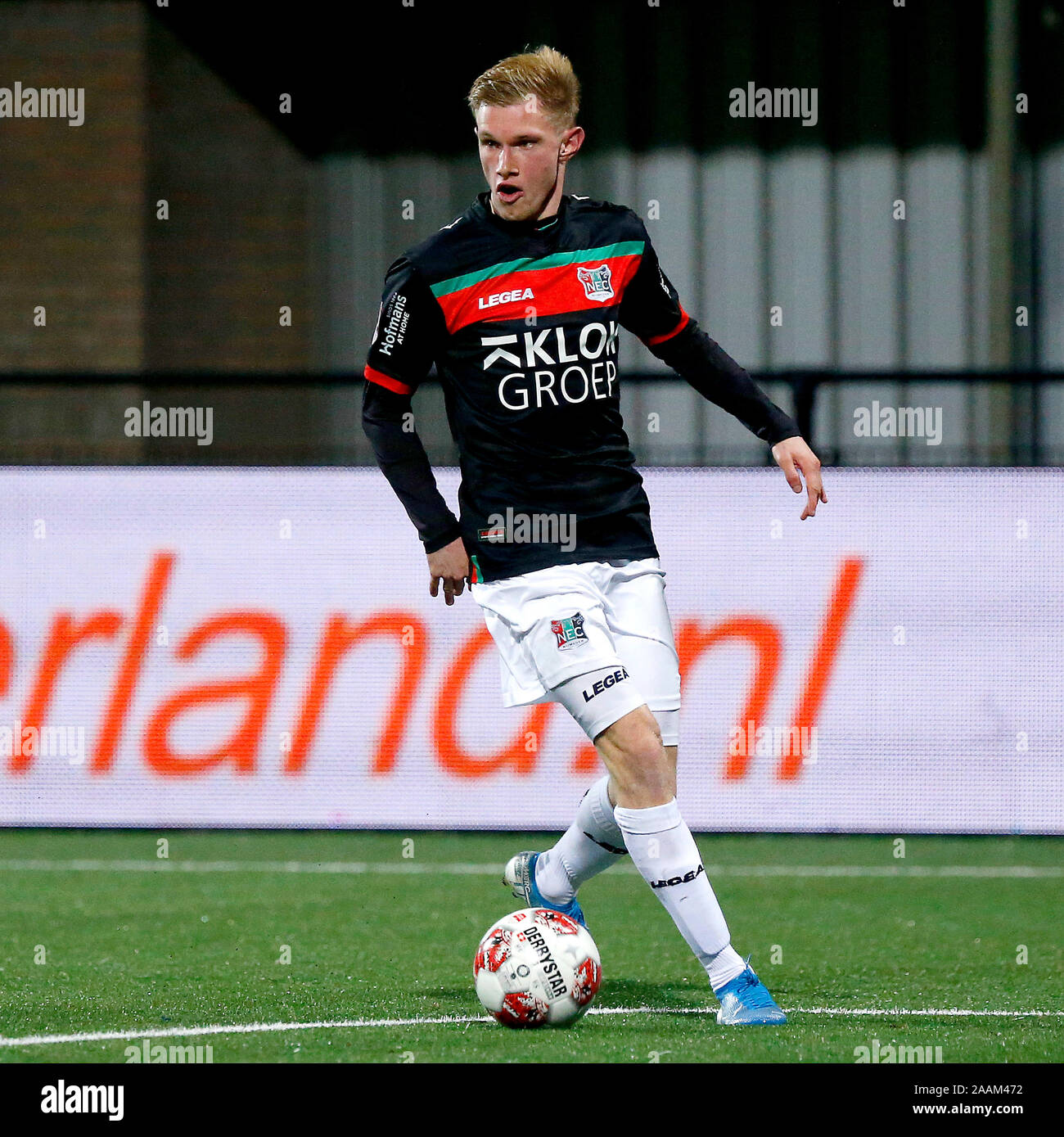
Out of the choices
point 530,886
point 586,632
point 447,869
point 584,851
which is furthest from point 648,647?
point 447,869

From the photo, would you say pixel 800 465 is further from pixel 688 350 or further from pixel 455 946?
pixel 455 946

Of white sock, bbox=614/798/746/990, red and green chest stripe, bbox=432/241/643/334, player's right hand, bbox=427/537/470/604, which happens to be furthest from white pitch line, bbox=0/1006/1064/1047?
red and green chest stripe, bbox=432/241/643/334

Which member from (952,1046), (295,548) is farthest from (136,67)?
(952,1046)

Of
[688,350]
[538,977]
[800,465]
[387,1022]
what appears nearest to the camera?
[538,977]

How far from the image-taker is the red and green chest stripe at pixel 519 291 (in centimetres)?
432

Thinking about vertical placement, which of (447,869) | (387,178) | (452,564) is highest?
(387,178)

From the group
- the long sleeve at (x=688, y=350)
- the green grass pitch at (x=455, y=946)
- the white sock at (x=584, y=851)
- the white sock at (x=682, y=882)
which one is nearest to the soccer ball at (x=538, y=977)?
the green grass pitch at (x=455, y=946)

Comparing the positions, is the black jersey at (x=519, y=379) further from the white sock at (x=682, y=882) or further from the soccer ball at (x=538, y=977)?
the soccer ball at (x=538, y=977)

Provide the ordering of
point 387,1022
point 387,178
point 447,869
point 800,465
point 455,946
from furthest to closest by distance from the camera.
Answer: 1. point 387,178
2. point 447,869
3. point 455,946
4. point 800,465
5. point 387,1022

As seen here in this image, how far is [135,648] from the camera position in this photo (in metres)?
7.50

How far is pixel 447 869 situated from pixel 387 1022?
3220mm

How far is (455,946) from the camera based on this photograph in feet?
18.1

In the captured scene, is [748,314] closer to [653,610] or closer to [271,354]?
[271,354]

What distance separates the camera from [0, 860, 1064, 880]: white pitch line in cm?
725
